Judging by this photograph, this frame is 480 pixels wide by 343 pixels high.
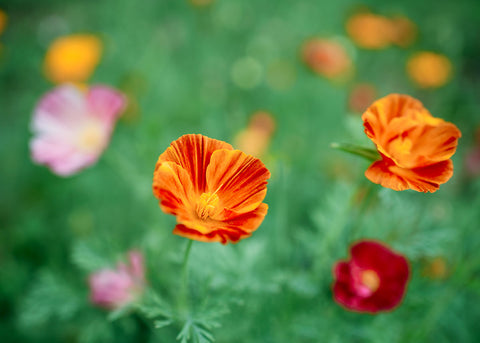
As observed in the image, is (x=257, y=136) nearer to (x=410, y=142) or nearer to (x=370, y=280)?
(x=370, y=280)

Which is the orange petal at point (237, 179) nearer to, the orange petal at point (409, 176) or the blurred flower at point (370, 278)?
the orange petal at point (409, 176)

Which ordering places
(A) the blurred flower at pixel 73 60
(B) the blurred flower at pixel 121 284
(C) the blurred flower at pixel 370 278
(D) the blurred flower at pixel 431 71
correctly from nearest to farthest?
(C) the blurred flower at pixel 370 278 → (B) the blurred flower at pixel 121 284 → (A) the blurred flower at pixel 73 60 → (D) the blurred flower at pixel 431 71

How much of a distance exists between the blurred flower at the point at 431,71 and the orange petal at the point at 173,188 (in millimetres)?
2208

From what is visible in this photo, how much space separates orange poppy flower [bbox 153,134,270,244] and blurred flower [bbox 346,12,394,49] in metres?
2.23

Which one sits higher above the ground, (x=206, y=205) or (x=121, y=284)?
(x=206, y=205)

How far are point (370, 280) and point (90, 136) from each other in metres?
1.05

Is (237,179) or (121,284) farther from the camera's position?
(121,284)

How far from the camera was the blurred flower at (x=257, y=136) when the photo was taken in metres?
1.83

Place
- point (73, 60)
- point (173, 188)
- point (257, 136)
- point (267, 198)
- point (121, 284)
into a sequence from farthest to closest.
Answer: point (73, 60) < point (257, 136) < point (267, 198) < point (121, 284) < point (173, 188)

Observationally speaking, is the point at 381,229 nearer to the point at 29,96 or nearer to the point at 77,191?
the point at 77,191

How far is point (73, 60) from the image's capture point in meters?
2.07

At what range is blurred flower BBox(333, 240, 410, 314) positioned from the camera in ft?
2.90

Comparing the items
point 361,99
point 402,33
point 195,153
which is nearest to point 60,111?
point 195,153

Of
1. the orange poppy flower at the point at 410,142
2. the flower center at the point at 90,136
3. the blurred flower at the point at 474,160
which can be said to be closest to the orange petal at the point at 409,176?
the orange poppy flower at the point at 410,142
